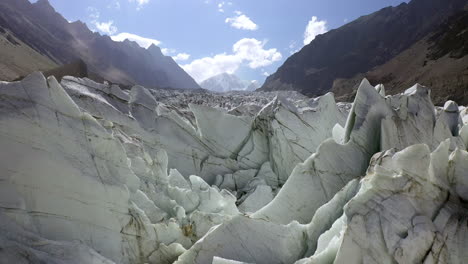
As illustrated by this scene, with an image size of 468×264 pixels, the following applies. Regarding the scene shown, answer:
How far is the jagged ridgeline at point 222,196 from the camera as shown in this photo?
5777mm

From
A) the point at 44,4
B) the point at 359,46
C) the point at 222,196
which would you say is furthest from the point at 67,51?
the point at 222,196

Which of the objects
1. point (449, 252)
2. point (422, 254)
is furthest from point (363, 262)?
point (449, 252)

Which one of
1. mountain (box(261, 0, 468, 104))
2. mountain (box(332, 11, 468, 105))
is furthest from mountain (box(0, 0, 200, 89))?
mountain (box(332, 11, 468, 105))

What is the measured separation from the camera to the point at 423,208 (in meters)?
5.96

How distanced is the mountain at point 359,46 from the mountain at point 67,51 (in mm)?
59307

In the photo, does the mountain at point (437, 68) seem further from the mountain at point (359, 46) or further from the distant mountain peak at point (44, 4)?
the distant mountain peak at point (44, 4)

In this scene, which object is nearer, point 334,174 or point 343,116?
point 334,174

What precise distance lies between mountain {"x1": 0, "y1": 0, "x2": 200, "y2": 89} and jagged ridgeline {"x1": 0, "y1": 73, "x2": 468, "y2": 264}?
187 feet

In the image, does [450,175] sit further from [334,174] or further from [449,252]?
[334,174]

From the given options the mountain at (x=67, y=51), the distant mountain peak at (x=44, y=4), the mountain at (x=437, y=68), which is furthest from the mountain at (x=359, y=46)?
the distant mountain peak at (x=44, y=4)

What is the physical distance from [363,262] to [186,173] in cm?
890

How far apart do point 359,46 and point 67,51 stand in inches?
3759

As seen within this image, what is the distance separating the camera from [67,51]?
116750 millimetres

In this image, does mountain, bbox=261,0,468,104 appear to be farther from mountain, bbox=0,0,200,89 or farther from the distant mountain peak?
the distant mountain peak
